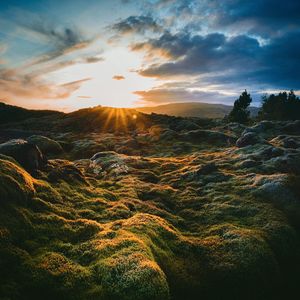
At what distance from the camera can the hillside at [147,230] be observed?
2172cm

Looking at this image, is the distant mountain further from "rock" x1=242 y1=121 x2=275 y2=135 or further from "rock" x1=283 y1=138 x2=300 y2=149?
"rock" x1=283 y1=138 x2=300 y2=149

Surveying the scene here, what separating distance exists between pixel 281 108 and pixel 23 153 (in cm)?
15351

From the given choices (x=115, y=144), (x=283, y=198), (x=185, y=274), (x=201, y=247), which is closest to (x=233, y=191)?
(x=283, y=198)

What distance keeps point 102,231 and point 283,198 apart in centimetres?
2628

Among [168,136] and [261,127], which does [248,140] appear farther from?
[261,127]

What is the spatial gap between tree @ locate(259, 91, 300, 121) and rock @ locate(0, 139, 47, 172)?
488 ft

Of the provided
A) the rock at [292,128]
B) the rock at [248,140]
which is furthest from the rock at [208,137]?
the rock at [292,128]

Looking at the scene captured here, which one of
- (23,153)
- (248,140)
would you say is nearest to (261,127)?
(248,140)

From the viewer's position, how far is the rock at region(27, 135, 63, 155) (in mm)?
76806

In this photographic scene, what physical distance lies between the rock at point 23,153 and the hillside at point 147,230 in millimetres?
132

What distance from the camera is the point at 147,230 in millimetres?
29641

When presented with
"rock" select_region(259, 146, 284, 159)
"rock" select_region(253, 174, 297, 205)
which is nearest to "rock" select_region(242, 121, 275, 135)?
"rock" select_region(259, 146, 284, 159)

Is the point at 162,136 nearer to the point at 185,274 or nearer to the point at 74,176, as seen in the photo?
the point at 74,176

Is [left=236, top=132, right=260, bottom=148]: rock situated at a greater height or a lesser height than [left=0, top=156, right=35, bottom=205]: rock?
greater
